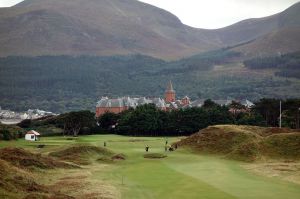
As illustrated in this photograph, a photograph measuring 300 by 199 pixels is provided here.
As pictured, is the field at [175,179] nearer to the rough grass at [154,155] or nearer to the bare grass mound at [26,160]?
the rough grass at [154,155]

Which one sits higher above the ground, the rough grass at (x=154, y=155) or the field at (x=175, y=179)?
the rough grass at (x=154, y=155)

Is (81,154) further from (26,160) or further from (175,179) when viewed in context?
(175,179)

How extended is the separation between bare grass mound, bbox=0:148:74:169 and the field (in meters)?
1.48

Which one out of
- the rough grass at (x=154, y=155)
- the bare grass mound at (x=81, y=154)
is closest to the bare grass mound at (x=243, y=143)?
the rough grass at (x=154, y=155)

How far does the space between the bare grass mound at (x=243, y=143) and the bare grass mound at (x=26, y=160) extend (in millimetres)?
22760

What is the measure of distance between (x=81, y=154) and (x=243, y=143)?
21757mm

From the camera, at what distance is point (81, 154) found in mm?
61656

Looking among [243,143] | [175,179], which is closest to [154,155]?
[243,143]

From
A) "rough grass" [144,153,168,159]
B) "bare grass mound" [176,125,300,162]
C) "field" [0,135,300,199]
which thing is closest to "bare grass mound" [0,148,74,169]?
"field" [0,135,300,199]

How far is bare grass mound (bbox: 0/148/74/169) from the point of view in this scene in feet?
156

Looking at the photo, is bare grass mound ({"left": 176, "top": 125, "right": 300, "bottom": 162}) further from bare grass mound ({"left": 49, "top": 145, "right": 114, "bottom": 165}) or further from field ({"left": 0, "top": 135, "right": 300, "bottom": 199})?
bare grass mound ({"left": 49, "top": 145, "right": 114, "bottom": 165})

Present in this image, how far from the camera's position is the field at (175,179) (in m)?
37.4

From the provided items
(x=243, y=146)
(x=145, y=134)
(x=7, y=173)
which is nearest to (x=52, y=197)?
(x=7, y=173)

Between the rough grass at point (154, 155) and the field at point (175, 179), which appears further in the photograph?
the rough grass at point (154, 155)
